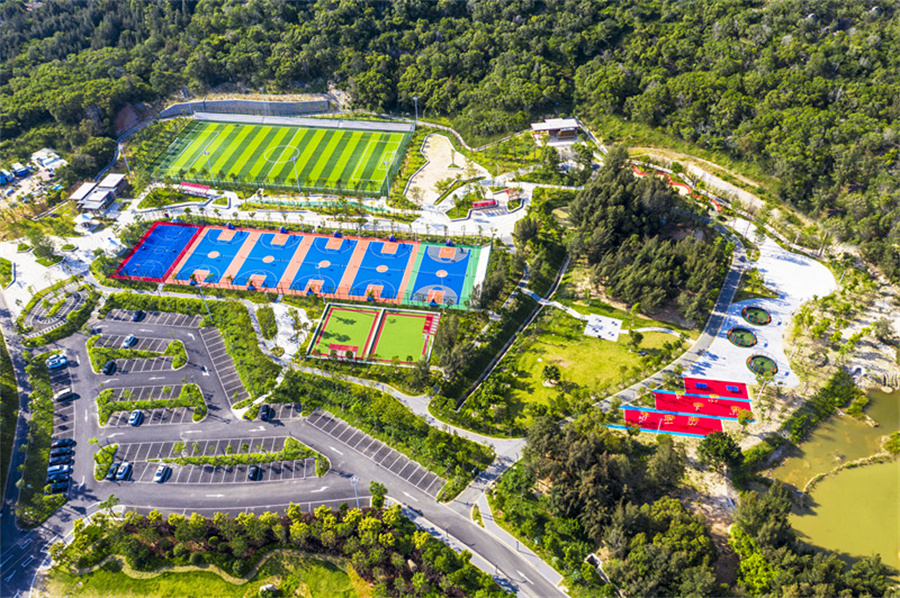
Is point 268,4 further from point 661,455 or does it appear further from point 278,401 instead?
point 661,455

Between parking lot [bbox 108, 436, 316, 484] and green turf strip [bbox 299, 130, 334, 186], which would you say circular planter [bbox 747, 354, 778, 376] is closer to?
parking lot [bbox 108, 436, 316, 484]

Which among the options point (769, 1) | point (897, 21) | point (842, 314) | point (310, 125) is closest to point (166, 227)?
point (310, 125)

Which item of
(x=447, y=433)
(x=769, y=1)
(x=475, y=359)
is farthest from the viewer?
(x=769, y=1)

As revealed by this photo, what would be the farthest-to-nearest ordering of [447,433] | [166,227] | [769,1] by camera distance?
[769,1] → [166,227] → [447,433]

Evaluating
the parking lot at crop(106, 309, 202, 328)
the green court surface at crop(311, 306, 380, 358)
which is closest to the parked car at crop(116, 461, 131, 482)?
the parking lot at crop(106, 309, 202, 328)

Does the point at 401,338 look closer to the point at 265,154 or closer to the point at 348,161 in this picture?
the point at 348,161

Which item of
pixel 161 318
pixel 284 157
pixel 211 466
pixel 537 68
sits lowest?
pixel 211 466

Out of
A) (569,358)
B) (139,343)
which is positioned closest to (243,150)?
(139,343)
